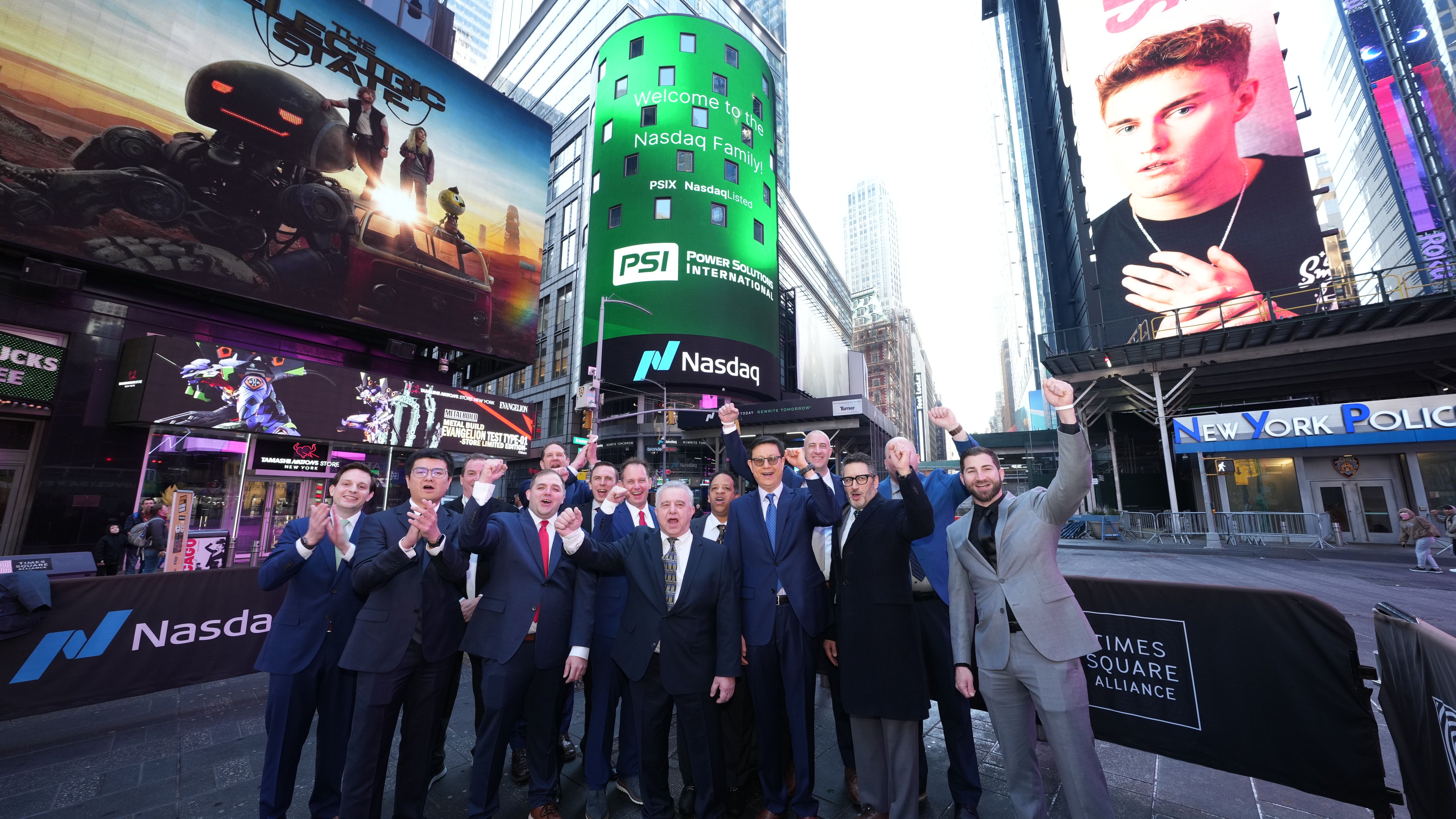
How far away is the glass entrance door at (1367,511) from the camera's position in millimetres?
17484

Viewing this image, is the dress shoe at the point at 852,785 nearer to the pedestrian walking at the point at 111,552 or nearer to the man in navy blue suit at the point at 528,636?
the man in navy blue suit at the point at 528,636

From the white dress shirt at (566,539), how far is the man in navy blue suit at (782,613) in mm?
1112

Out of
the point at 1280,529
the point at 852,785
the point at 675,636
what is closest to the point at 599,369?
the point at 675,636

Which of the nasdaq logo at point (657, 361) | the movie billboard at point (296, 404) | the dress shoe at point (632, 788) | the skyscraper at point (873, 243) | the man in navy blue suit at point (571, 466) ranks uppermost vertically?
the skyscraper at point (873, 243)

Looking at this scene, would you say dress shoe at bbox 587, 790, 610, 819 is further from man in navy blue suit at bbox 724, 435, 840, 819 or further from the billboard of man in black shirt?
the billboard of man in black shirt

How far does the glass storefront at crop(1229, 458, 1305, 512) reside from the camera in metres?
18.9

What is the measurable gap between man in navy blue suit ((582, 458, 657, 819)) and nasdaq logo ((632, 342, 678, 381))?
2510cm

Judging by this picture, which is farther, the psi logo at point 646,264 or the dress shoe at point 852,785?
Answer: the psi logo at point 646,264

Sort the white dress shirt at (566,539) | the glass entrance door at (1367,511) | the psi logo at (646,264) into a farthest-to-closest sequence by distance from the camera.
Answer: the psi logo at (646,264)
the glass entrance door at (1367,511)
the white dress shirt at (566,539)

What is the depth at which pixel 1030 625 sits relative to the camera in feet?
9.84

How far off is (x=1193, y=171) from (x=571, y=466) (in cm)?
3185

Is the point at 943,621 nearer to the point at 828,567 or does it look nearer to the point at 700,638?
the point at 828,567

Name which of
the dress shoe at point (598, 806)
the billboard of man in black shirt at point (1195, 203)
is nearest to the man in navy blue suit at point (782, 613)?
the dress shoe at point (598, 806)

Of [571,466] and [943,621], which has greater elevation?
[571,466]
